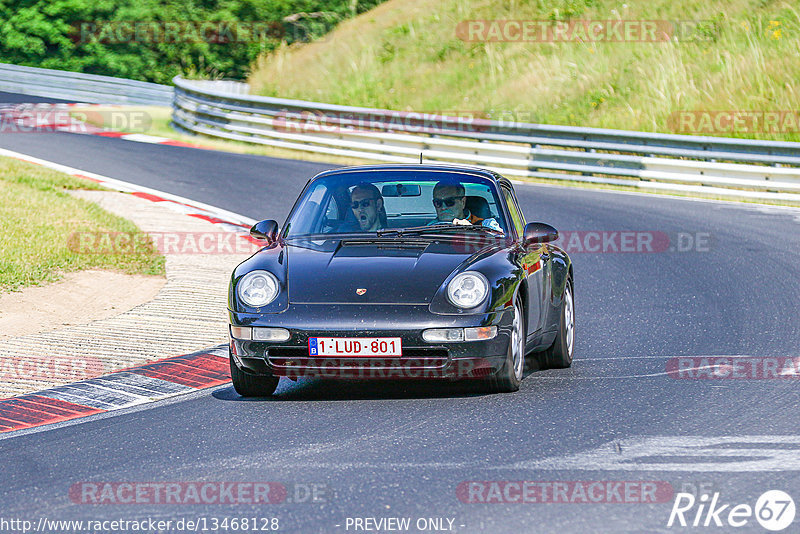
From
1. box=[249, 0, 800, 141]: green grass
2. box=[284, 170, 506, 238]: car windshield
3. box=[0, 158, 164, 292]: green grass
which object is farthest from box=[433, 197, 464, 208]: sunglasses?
box=[249, 0, 800, 141]: green grass

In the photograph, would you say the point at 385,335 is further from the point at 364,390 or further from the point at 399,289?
the point at 364,390

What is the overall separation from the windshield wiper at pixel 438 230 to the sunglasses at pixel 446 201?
178 mm

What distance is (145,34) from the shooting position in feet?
143

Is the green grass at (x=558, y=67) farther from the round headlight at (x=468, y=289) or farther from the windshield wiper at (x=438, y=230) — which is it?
the round headlight at (x=468, y=289)

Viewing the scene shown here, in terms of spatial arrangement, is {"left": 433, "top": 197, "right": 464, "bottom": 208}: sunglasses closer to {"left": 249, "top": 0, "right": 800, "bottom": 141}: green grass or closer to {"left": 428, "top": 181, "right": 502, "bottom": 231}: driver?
{"left": 428, "top": 181, "right": 502, "bottom": 231}: driver

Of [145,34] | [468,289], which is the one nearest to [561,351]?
[468,289]

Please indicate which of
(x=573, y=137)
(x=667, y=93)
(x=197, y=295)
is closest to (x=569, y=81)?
(x=667, y=93)

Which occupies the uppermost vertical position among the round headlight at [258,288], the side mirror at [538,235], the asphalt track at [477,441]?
the side mirror at [538,235]

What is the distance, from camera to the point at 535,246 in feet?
28.1

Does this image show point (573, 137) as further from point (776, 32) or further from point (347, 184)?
point (347, 184)

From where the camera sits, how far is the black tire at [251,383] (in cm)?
746

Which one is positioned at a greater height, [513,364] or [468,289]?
[468,289]

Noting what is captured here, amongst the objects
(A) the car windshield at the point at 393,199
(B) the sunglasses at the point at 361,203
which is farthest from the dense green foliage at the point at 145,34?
(B) the sunglasses at the point at 361,203

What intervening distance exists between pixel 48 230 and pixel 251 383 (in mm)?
7371
